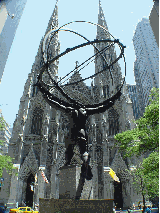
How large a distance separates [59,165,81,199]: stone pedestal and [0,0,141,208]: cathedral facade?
15128 mm

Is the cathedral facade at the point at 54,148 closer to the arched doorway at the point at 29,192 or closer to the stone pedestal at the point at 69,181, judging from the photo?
the arched doorway at the point at 29,192

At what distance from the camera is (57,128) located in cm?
2597

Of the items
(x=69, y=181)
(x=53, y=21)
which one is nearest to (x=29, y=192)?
(x=69, y=181)

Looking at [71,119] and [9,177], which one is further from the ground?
[71,119]

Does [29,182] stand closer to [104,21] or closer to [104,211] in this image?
[104,211]

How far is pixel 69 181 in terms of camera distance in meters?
5.75

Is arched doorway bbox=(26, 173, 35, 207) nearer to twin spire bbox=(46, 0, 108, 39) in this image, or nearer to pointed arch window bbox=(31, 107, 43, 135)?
pointed arch window bbox=(31, 107, 43, 135)

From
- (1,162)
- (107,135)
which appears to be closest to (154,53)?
(107,135)

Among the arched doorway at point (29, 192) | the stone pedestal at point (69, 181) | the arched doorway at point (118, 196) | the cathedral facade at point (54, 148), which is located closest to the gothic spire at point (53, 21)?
the cathedral facade at point (54, 148)

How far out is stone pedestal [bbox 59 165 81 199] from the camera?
556 cm

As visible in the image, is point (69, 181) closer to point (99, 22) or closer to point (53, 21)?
point (99, 22)

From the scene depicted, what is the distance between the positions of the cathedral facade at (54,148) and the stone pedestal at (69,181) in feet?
49.6

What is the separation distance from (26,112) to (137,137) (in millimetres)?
19697

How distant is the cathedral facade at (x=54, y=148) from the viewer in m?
22.5
